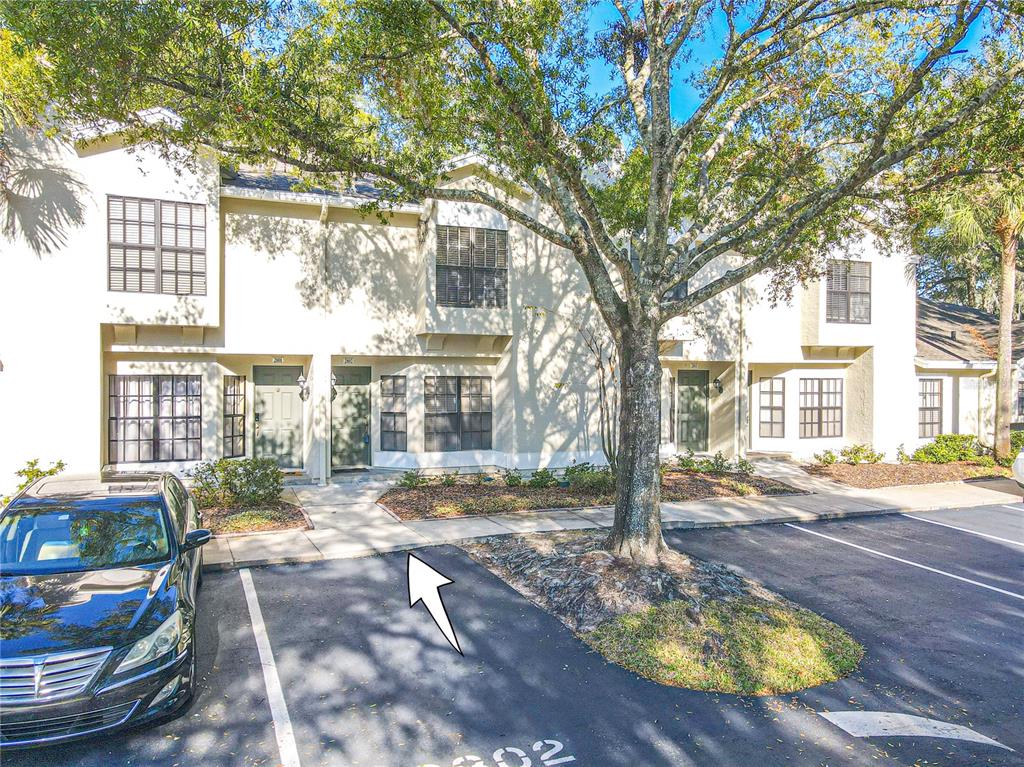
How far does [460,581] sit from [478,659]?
2211 mm

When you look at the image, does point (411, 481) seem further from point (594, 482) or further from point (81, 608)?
point (81, 608)

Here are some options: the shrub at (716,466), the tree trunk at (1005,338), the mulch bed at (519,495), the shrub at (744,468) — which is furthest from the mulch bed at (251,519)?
the tree trunk at (1005,338)

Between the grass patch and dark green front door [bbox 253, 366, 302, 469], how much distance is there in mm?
10739

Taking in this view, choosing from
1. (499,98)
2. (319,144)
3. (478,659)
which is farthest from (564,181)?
(478,659)

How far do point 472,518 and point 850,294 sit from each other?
13.2 metres

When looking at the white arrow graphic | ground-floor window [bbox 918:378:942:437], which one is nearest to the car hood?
the white arrow graphic

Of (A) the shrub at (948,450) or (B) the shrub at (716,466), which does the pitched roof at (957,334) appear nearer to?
(A) the shrub at (948,450)

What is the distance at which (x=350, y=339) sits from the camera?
585 inches

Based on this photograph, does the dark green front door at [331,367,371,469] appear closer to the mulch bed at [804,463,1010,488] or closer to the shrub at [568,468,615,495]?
the shrub at [568,468,615,495]

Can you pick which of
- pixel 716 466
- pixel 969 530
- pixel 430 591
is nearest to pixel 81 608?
pixel 430 591

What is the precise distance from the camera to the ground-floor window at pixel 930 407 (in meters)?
19.4

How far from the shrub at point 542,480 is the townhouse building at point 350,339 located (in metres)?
1.40

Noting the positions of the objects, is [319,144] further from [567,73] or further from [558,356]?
[558,356]

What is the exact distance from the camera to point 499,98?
8.27 meters
